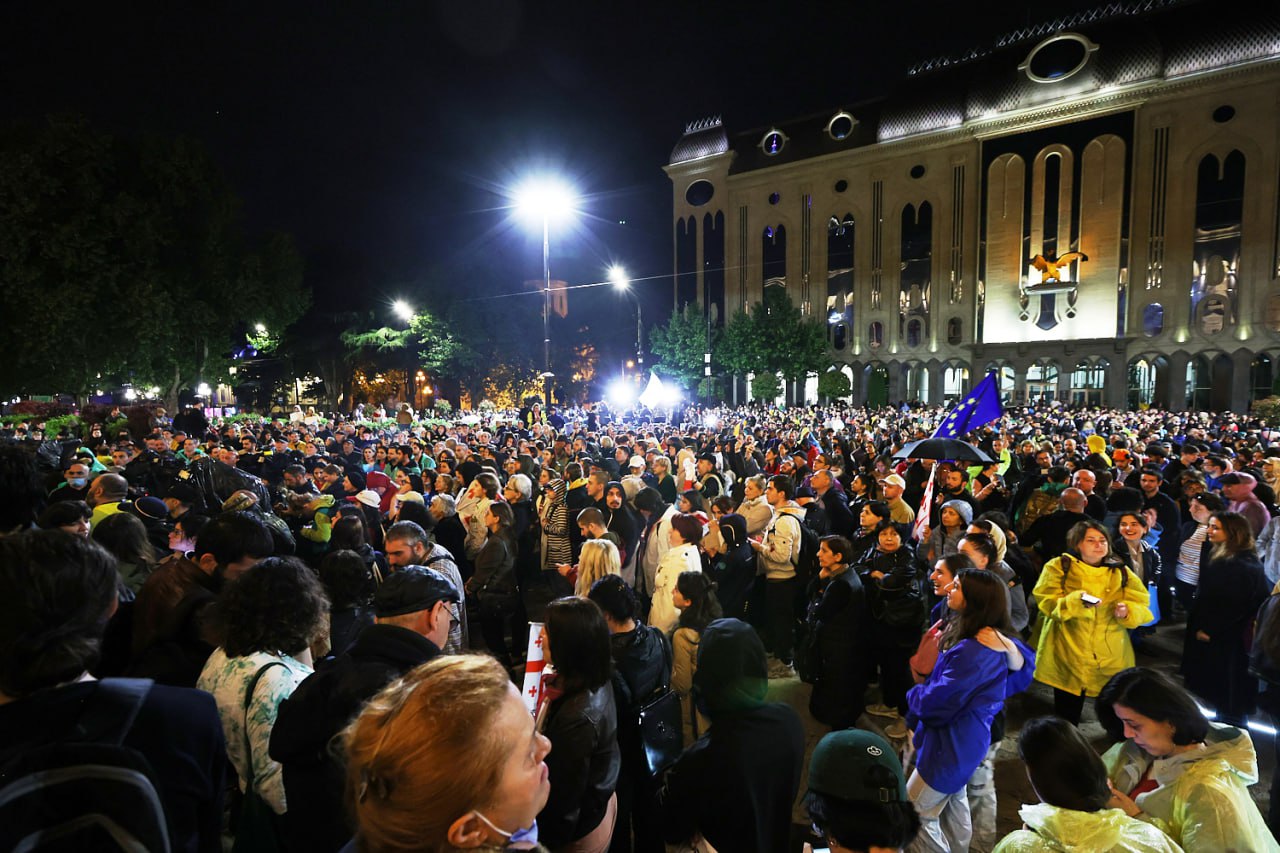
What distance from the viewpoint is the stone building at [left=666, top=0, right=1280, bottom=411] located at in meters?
35.6

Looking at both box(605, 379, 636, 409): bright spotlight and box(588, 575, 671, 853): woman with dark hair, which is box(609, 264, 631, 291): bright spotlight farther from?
box(588, 575, 671, 853): woman with dark hair

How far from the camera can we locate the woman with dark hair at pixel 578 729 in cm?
256

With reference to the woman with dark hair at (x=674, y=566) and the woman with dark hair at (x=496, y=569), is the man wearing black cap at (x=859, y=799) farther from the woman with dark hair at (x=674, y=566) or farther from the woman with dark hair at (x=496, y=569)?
the woman with dark hair at (x=496, y=569)

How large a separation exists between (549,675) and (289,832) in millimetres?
1117

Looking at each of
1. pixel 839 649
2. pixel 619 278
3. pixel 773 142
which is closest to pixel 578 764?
pixel 839 649

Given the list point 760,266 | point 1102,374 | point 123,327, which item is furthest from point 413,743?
point 760,266

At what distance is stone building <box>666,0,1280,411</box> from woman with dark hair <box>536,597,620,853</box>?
4582 cm

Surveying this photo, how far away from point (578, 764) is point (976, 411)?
900 centimetres

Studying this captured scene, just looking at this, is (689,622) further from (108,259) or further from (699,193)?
(699,193)

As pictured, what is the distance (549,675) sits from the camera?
9.63 ft

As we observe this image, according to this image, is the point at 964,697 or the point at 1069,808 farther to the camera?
the point at 964,697

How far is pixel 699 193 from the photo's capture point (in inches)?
2140

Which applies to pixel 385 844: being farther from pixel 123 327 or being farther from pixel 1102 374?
pixel 1102 374

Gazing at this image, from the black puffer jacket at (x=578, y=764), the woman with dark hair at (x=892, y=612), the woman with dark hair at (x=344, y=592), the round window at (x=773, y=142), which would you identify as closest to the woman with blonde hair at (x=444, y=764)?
the black puffer jacket at (x=578, y=764)
